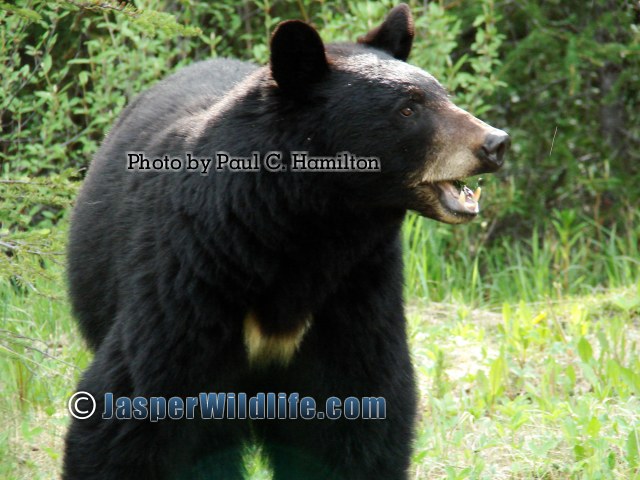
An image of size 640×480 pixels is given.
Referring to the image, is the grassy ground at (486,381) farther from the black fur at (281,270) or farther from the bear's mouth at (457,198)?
the bear's mouth at (457,198)

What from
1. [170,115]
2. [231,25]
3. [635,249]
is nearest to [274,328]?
[170,115]

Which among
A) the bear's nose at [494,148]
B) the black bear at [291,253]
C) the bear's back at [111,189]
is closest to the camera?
the bear's nose at [494,148]

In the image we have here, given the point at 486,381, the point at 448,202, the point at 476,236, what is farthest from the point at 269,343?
the point at 476,236

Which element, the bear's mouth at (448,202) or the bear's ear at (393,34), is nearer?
the bear's mouth at (448,202)

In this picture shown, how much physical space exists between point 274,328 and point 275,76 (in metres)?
0.82

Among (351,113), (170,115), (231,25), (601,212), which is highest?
(351,113)

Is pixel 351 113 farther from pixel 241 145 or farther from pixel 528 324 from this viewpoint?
pixel 528 324

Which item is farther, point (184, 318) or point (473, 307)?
point (473, 307)

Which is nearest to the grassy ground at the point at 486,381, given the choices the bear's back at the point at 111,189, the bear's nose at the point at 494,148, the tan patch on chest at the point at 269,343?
the bear's back at the point at 111,189

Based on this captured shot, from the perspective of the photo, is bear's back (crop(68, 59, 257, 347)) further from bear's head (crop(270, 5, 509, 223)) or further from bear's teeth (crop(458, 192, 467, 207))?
bear's teeth (crop(458, 192, 467, 207))

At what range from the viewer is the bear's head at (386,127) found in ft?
10.5

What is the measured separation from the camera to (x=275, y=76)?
3.27 m
